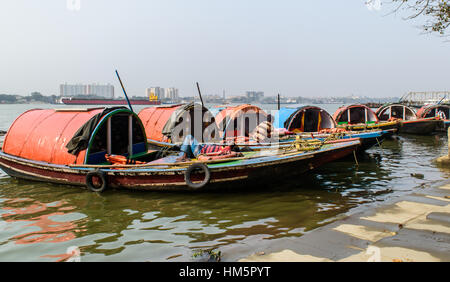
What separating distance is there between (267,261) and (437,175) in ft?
35.5

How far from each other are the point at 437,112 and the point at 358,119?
40.0 feet

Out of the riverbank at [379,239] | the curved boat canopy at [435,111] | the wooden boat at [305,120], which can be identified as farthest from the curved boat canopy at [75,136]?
the curved boat canopy at [435,111]

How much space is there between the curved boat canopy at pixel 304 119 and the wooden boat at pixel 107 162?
861cm

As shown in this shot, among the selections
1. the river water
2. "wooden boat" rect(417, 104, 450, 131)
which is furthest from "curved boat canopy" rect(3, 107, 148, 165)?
"wooden boat" rect(417, 104, 450, 131)

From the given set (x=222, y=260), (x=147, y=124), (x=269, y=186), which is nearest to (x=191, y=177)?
(x=269, y=186)

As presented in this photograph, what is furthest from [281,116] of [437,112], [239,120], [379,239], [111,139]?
[437,112]

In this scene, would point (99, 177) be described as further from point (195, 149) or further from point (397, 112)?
point (397, 112)

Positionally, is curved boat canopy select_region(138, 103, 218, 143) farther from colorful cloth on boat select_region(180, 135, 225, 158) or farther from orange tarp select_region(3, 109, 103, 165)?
orange tarp select_region(3, 109, 103, 165)

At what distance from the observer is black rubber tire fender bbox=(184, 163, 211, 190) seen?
9273 millimetres

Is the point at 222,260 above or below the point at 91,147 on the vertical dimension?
below

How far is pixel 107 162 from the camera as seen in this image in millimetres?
11273

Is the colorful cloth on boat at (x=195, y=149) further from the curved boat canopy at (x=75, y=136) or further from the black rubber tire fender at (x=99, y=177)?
the black rubber tire fender at (x=99, y=177)

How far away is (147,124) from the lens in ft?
59.5
